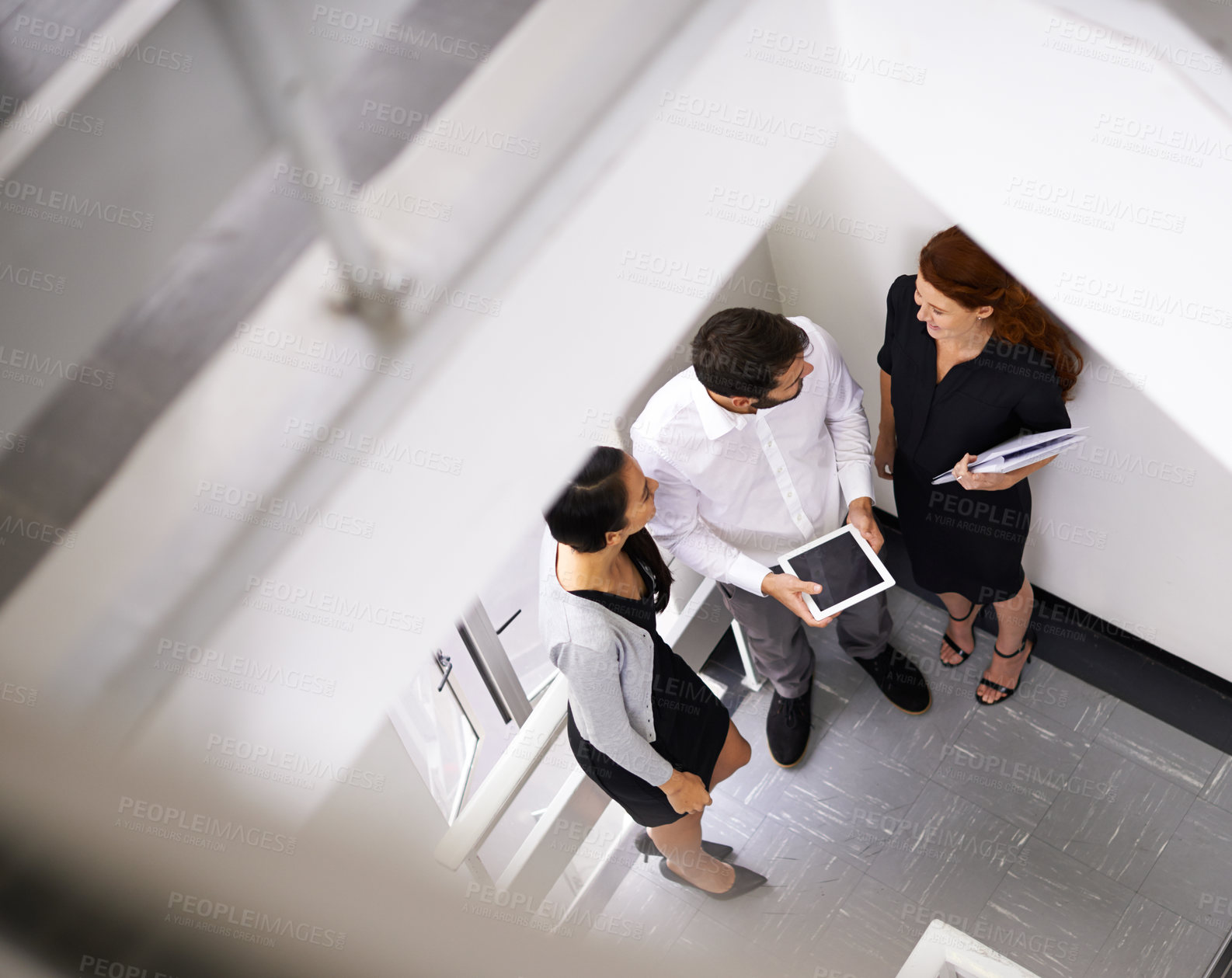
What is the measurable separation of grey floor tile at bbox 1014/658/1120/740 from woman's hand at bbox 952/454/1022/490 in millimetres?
861

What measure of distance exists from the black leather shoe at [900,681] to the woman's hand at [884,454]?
1.85ft

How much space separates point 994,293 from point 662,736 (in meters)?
1.07

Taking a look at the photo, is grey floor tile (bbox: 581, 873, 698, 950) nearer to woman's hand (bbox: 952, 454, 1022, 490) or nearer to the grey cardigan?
the grey cardigan

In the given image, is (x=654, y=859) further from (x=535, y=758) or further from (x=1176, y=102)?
(x=1176, y=102)

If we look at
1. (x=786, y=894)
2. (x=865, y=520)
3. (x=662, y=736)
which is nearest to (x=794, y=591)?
(x=865, y=520)

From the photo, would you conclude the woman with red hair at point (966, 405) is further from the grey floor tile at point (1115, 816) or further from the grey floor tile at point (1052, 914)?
the grey floor tile at point (1052, 914)

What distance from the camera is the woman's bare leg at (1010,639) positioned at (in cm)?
256

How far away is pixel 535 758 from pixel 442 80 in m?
2.05

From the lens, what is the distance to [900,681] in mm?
2754

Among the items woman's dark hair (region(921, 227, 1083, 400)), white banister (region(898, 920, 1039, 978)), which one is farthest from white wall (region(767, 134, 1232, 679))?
white banister (region(898, 920, 1039, 978))

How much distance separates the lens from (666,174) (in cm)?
247

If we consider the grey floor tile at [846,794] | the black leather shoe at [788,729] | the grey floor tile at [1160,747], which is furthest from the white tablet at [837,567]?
the grey floor tile at [1160,747]

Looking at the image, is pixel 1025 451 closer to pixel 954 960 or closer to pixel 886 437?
pixel 886 437

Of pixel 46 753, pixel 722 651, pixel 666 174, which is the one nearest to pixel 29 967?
pixel 46 753
